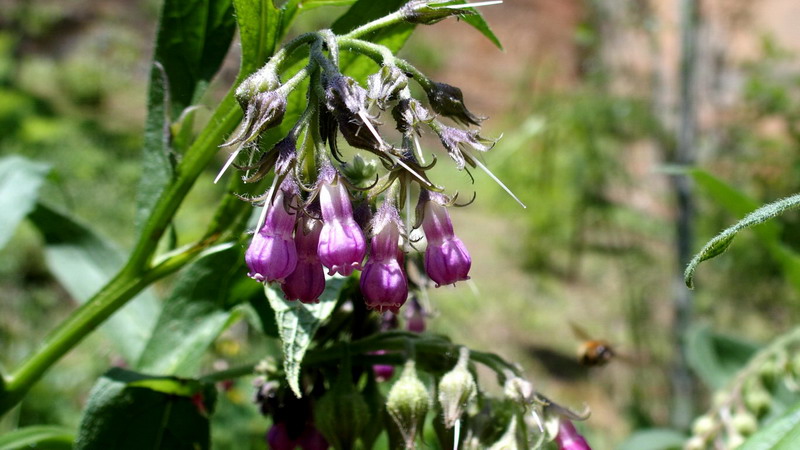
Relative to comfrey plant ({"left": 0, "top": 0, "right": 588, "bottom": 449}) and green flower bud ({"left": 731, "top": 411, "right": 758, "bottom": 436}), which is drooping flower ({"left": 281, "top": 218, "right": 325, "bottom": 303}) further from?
green flower bud ({"left": 731, "top": 411, "right": 758, "bottom": 436})

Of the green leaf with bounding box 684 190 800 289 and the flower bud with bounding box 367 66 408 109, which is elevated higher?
the flower bud with bounding box 367 66 408 109

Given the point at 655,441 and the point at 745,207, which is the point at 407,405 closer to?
the point at 745,207

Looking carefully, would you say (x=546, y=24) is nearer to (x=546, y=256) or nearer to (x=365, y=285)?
(x=546, y=256)

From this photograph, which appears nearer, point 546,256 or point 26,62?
point 546,256

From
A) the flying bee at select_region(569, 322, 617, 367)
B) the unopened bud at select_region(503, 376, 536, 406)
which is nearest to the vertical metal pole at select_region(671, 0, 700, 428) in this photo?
the flying bee at select_region(569, 322, 617, 367)

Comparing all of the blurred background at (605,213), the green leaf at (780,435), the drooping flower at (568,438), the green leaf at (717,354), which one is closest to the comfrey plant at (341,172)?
the drooping flower at (568,438)

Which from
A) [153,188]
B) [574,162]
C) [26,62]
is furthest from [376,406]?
[26,62]

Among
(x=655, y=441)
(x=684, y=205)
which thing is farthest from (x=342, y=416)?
(x=684, y=205)
